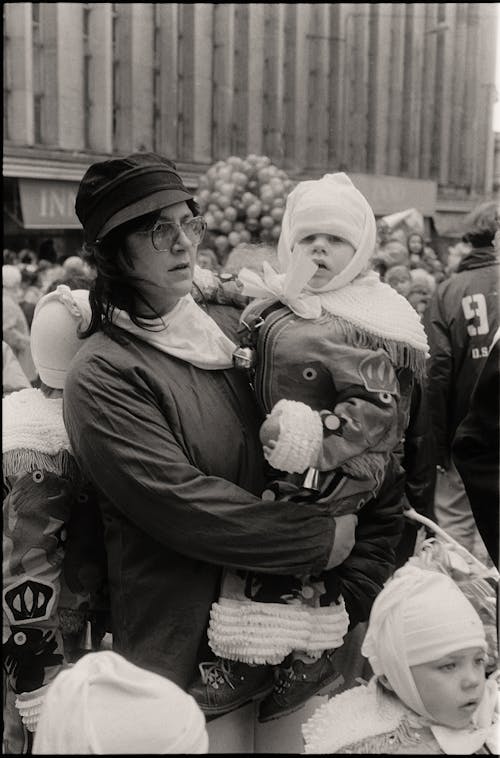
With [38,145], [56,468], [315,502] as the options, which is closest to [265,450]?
[315,502]

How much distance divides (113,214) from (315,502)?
0.56 meters

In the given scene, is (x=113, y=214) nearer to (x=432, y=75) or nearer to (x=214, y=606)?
(x=214, y=606)

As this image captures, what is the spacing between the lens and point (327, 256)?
1706mm

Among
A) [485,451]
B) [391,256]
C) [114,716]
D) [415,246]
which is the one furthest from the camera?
[415,246]

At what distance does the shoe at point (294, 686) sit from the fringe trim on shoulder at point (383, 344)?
→ 0.52m

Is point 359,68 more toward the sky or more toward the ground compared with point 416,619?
more toward the sky

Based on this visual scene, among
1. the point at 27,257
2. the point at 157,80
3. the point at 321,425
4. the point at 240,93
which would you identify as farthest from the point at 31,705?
the point at 240,93

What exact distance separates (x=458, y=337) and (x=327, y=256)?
2069 millimetres

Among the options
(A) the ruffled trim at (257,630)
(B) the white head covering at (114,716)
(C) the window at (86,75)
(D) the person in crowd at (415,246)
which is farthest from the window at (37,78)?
(B) the white head covering at (114,716)

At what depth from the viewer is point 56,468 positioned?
1.65 metres

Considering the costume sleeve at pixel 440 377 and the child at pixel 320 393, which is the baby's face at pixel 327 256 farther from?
the costume sleeve at pixel 440 377

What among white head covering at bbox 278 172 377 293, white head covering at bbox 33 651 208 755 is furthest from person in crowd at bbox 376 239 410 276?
white head covering at bbox 33 651 208 755

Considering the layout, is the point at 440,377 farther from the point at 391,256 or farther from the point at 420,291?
the point at 391,256

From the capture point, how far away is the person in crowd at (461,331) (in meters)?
3.63
